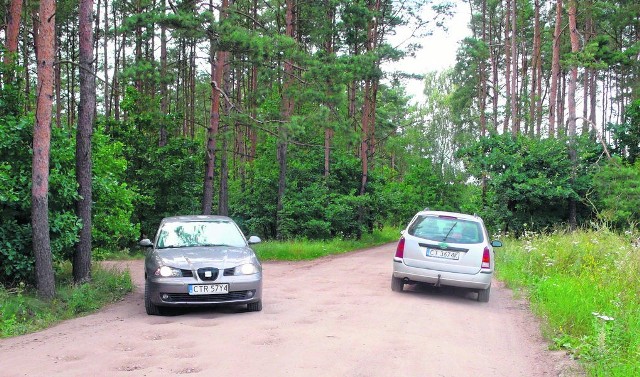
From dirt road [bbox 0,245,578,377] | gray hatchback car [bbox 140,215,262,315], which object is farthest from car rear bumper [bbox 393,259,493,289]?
gray hatchback car [bbox 140,215,262,315]

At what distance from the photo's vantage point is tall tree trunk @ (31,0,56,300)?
31.7 feet

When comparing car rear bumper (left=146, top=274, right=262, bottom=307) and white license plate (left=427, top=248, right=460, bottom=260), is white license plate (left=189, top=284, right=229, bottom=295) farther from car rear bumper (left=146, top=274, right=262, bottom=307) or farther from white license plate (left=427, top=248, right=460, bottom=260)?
white license plate (left=427, top=248, right=460, bottom=260)

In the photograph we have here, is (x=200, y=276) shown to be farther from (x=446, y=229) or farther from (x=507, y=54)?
(x=507, y=54)

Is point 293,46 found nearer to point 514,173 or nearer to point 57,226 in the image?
point 57,226

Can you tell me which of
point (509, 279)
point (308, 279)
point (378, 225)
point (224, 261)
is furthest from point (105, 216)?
point (378, 225)

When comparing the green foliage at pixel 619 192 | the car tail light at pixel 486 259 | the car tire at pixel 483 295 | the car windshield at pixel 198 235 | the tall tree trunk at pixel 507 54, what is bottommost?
the car tire at pixel 483 295

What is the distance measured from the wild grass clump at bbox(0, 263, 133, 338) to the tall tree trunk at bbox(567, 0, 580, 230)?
19.9 meters

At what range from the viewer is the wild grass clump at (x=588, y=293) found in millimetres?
6340

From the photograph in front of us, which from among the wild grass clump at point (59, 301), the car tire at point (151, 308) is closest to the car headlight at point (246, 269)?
the car tire at point (151, 308)

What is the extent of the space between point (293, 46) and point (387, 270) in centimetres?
790

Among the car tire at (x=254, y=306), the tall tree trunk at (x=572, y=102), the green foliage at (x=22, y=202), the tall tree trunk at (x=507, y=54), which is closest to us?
the car tire at (x=254, y=306)

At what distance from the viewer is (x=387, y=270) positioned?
1614 centimetres

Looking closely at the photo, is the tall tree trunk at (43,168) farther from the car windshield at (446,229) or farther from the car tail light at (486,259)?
the car tail light at (486,259)

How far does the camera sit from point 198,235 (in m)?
10.1
